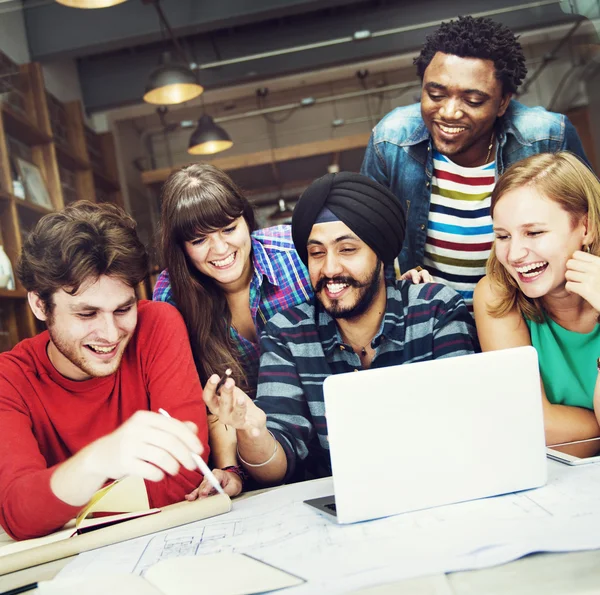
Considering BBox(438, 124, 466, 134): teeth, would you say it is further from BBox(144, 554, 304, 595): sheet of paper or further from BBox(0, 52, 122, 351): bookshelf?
BBox(0, 52, 122, 351): bookshelf

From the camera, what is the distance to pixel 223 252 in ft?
6.39

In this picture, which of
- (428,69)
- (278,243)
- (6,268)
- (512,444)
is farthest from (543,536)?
(6,268)

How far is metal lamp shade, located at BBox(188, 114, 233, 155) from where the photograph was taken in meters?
4.56

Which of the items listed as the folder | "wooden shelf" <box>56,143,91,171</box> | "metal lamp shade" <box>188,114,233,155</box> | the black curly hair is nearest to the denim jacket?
the black curly hair

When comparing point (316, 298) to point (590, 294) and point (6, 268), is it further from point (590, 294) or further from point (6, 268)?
point (6, 268)

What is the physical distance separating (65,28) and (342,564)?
3880 mm

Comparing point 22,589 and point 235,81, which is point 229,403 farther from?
point 235,81

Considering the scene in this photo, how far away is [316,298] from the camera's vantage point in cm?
183

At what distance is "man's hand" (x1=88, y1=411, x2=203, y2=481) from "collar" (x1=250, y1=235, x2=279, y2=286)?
981mm

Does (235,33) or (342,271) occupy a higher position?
(235,33)

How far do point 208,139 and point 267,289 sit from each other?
2746mm

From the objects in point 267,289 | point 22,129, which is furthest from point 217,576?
point 22,129

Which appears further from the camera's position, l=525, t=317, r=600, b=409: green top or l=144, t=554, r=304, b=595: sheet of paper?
l=525, t=317, r=600, b=409: green top

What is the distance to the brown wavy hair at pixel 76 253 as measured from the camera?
5.23 feet
